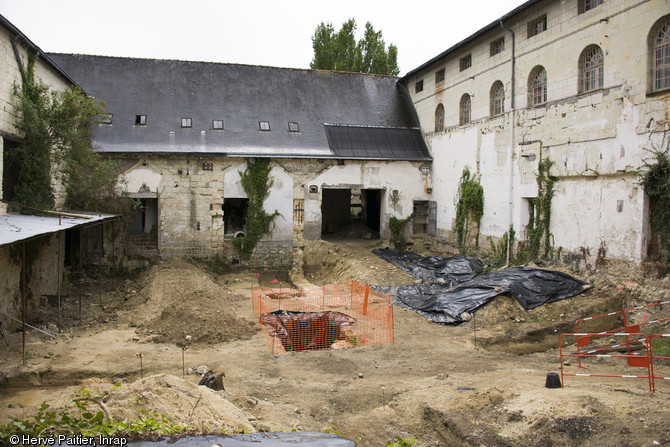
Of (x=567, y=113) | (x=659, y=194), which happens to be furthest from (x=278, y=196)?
(x=659, y=194)

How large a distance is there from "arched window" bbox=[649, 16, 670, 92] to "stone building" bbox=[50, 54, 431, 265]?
34.1 ft

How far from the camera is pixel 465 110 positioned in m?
19.4

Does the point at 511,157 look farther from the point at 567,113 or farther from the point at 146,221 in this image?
the point at 146,221

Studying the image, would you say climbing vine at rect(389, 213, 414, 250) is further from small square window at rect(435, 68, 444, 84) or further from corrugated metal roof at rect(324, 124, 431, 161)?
small square window at rect(435, 68, 444, 84)

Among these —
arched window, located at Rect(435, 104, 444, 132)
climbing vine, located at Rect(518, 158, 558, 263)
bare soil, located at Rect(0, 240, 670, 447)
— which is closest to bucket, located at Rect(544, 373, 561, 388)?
bare soil, located at Rect(0, 240, 670, 447)

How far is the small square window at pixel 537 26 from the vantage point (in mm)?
15213

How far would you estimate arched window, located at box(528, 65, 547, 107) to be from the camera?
15328 millimetres

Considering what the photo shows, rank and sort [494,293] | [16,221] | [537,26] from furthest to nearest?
1. [537,26]
2. [494,293]
3. [16,221]

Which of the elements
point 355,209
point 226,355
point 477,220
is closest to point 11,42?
point 226,355

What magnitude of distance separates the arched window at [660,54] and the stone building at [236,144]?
1038cm

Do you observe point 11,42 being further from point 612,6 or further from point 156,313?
point 612,6

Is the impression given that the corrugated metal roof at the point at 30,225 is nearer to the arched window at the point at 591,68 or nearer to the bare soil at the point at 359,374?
the bare soil at the point at 359,374

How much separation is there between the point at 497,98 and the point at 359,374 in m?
12.3

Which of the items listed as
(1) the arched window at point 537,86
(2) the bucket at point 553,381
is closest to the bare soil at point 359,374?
(2) the bucket at point 553,381
